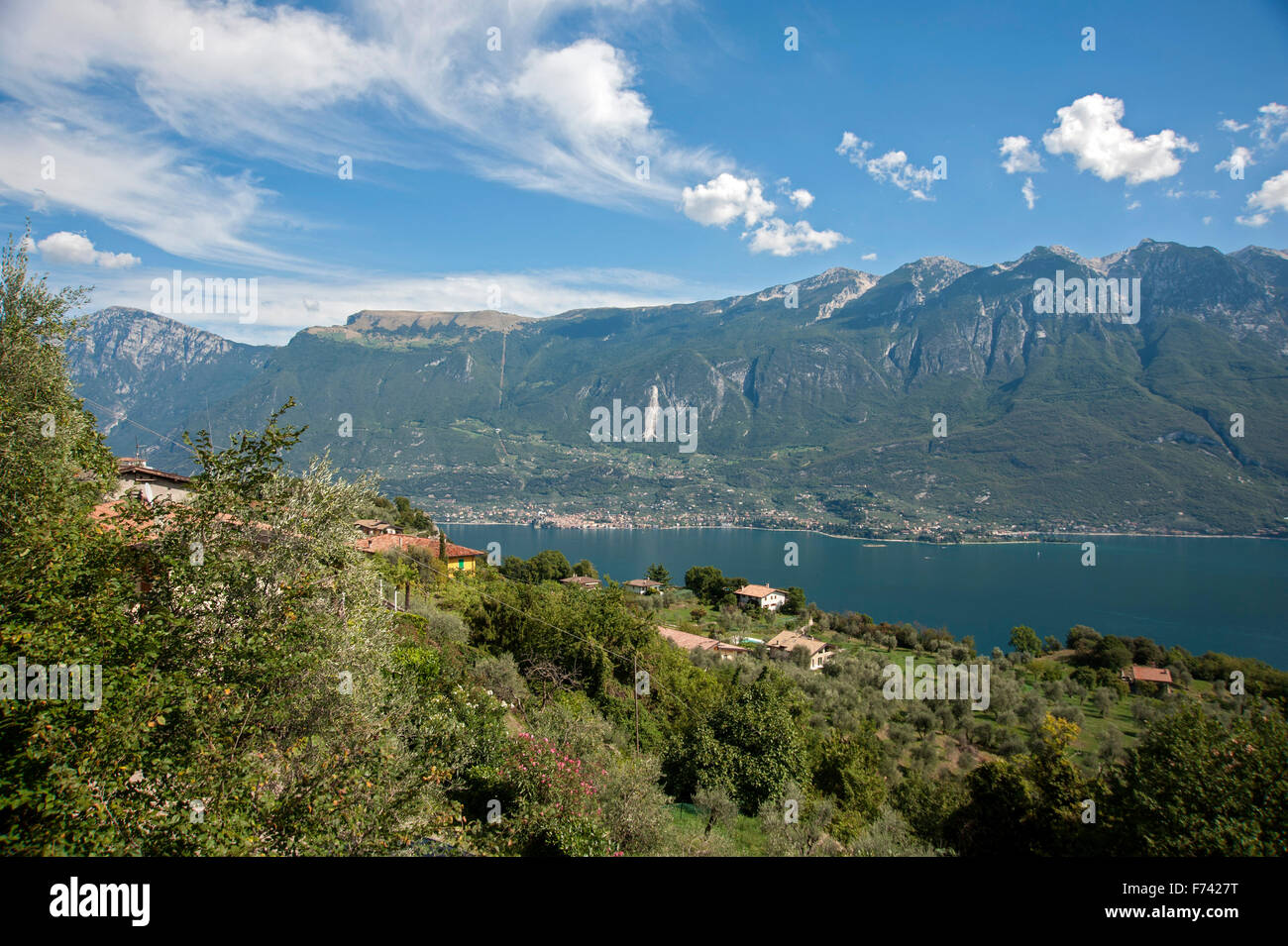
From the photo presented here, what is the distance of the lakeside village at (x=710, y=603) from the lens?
26644mm

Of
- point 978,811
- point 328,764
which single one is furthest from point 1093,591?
point 328,764

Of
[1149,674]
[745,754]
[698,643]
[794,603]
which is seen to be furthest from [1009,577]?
[745,754]

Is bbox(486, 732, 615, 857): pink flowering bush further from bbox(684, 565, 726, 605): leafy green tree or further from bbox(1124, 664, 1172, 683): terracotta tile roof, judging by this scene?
bbox(684, 565, 726, 605): leafy green tree

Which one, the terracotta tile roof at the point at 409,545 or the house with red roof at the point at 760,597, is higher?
the terracotta tile roof at the point at 409,545

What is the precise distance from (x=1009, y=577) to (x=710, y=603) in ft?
210

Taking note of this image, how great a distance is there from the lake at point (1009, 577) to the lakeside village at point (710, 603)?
19.6 m

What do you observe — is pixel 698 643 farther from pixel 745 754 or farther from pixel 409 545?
pixel 745 754

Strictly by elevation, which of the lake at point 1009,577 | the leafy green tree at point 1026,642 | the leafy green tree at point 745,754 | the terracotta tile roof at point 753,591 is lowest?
the lake at point 1009,577

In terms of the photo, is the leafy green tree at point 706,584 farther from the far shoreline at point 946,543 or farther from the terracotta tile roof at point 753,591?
the far shoreline at point 946,543

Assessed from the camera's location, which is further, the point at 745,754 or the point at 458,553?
the point at 458,553

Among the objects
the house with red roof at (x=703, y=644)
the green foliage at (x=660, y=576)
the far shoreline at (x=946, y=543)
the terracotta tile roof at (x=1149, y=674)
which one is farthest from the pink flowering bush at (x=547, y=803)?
the far shoreline at (x=946, y=543)

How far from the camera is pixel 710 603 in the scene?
2261 inches

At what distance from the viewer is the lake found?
68.2 meters
